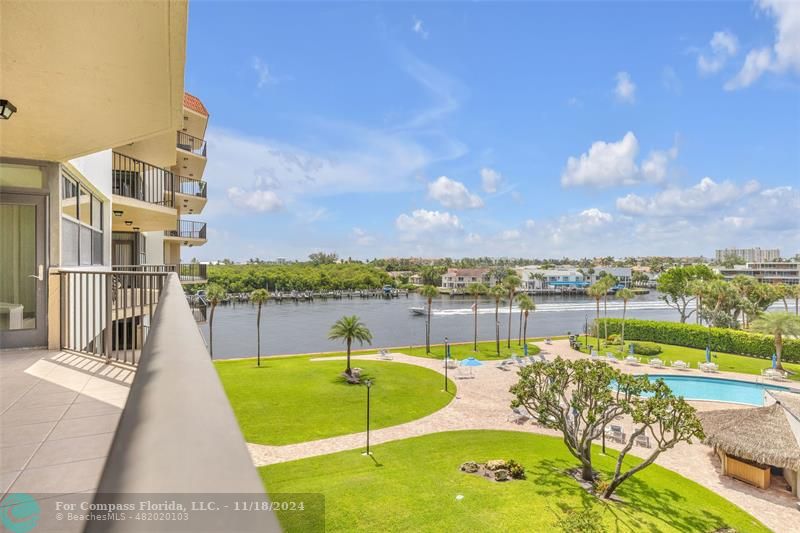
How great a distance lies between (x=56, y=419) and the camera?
371 centimetres

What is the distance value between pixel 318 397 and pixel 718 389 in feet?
82.3

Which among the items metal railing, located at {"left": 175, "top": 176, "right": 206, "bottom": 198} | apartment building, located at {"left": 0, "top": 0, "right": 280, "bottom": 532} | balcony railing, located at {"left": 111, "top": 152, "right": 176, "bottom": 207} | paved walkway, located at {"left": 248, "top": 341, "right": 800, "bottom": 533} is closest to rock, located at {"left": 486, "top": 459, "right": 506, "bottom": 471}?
paved walkway, located at {"left": 248, "top": 341, "right": 800, "bottom": 533}

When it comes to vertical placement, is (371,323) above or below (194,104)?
below

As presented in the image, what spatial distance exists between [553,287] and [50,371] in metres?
128

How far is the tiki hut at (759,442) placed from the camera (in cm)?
1606

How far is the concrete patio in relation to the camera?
2807 mm

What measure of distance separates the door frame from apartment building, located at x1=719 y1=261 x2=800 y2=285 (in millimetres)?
123522

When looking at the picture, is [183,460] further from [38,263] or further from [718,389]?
[718,389]

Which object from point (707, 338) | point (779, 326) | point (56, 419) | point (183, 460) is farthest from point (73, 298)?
point (707, 338)

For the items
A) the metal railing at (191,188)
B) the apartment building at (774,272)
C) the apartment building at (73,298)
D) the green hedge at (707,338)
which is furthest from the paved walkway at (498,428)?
the apartment building at (774,272)

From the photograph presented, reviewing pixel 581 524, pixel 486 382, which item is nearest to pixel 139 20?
pixel 581 524

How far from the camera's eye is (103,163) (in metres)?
10.3

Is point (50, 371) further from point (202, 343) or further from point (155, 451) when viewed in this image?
point (155, 451)

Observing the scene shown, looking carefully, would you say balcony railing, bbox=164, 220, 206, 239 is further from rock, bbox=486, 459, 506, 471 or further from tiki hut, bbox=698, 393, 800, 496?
tiki hut, bbox=698, 393, 800, 496
